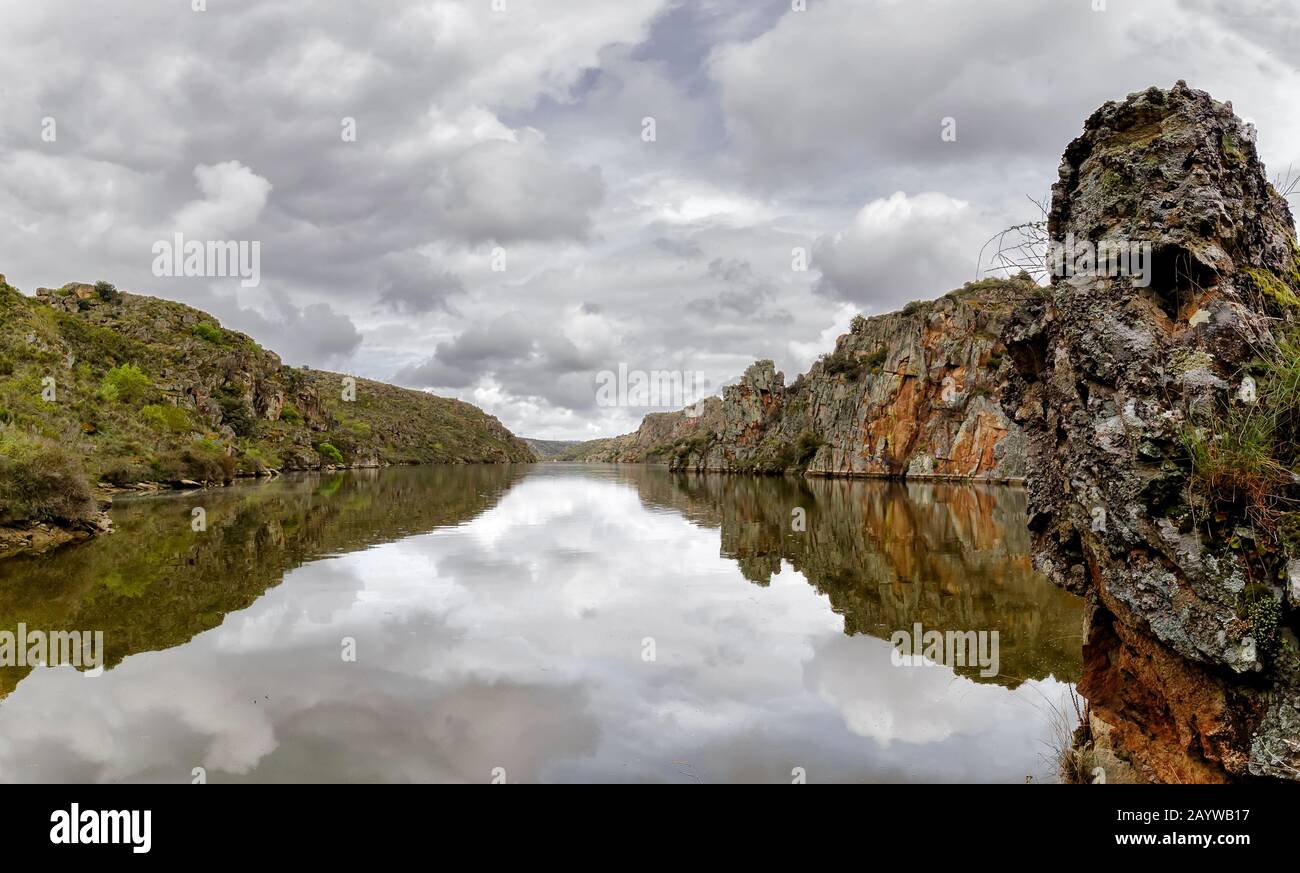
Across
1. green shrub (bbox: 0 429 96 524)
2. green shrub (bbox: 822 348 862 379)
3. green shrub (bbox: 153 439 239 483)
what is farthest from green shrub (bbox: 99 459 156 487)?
green shrub (bbox: 822 348 862 379)

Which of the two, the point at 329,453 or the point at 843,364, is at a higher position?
the point at 843,364

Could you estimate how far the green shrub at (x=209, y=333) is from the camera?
9731cm

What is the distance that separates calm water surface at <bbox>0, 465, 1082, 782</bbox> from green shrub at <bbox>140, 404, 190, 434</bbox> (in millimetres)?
40210

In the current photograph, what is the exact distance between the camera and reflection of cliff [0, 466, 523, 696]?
12.7m

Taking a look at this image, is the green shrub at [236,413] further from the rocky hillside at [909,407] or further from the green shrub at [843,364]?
the green shrub at [843,364]

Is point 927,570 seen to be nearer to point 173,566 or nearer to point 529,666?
point 529,666

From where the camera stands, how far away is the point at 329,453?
11181 centimetres

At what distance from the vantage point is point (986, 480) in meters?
66.7

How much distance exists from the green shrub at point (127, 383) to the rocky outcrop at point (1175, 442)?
66.7 meters

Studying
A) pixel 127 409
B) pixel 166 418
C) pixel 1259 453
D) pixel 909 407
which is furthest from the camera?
pixel 909 407

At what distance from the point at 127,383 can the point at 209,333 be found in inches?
1729

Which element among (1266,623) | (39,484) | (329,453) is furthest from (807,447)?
(1266,623)
